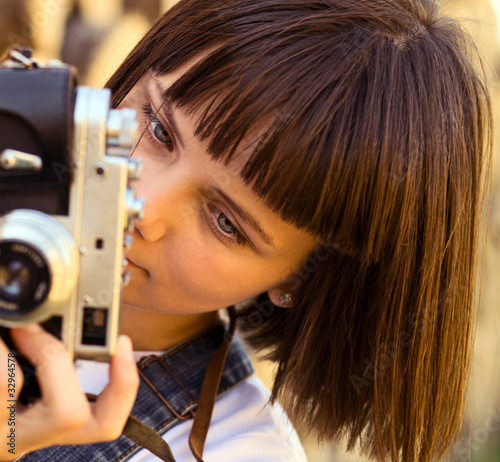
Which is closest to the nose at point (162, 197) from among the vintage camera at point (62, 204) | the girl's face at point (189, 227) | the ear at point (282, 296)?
the girl's face at point (189, 227)

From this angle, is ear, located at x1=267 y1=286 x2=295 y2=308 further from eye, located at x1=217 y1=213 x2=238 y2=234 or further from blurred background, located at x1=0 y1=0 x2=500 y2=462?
blurred background, located at x1=0 y1=0 x2=500 y2=462

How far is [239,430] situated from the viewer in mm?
1023

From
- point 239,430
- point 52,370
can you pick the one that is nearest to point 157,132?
point 52,370

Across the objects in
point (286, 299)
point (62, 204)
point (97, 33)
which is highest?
point (62, 204)

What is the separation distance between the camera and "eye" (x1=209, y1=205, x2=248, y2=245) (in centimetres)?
84

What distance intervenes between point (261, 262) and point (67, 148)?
1.24 ft

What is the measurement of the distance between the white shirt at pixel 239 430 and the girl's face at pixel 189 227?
0.16 meters

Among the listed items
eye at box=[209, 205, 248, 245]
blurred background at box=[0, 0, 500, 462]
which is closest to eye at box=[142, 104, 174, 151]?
eye at box=[209, 205, 248, 245]

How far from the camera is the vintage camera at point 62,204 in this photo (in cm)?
57

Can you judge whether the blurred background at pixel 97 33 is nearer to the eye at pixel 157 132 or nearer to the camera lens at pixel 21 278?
the eye at pixel 157 132

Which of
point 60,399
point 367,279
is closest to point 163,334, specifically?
point 367,279

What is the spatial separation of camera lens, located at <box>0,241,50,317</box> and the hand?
0.03 meters

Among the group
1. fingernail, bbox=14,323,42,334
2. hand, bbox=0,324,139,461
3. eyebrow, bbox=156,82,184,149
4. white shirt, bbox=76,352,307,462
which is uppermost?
eyebrow, bbox=156,82,184,149

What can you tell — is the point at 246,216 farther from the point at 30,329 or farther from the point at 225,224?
the point at 30,329
